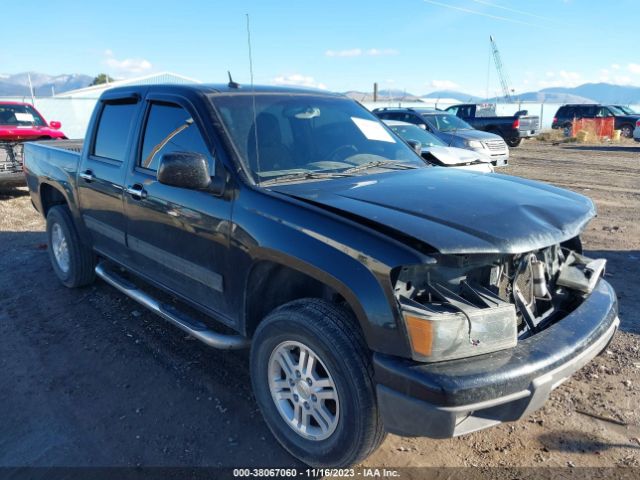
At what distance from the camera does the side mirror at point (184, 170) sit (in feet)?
9.59

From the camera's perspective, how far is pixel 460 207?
8.68 ft

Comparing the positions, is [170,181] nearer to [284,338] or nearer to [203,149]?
[203,149]

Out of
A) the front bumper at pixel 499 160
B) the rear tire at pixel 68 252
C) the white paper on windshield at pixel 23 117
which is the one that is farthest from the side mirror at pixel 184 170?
the front bumper at pixel 499 160

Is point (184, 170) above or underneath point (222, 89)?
underneath

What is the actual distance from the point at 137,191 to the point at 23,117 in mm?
9423

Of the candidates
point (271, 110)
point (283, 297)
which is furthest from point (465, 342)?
point (271, 110)

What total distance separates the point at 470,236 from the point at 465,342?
1.51ft

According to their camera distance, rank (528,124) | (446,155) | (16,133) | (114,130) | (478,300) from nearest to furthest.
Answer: (478,300) → (114,130) → (446,155) → (16,133) → (528,124)

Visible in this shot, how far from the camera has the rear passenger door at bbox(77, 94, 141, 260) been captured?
4.06m

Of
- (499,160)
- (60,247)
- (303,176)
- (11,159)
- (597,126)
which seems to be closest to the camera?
(303,176)

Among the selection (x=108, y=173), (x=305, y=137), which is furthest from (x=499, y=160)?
(x=108, y=173)

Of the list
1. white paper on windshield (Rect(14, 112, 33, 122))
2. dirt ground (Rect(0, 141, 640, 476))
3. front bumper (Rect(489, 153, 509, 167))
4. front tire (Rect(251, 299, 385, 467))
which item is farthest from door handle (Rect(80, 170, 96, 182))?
front bumper (Rect(489, 153, 509, 167))

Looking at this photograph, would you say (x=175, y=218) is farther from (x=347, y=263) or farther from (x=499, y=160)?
(x=499, y=160)

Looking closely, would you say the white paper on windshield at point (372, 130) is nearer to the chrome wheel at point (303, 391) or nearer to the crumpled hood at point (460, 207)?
the crumpled hood at point (460, 207)
